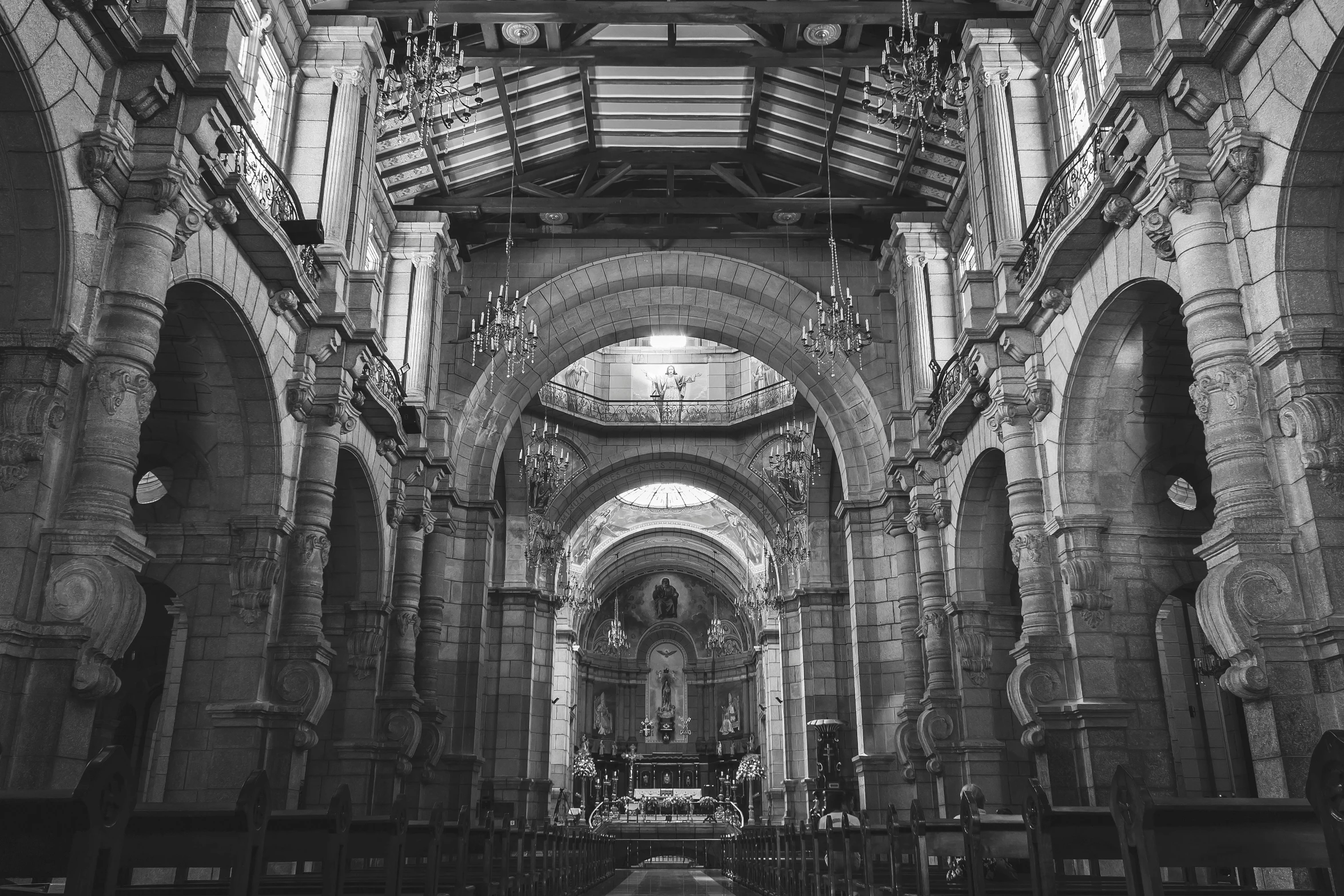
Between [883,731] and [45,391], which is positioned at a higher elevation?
[45,391]

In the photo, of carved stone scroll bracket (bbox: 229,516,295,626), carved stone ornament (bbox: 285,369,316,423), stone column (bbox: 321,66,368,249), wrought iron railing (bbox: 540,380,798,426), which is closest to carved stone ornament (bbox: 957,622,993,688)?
carved stone scroll bracket (bbox: 229,516,295,626)

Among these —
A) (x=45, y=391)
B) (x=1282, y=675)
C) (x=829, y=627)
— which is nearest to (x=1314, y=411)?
(x=1282, y=675)

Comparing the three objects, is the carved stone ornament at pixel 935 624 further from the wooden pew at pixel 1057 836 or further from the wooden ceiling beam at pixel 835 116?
the wooden pew at pixel 1057 836

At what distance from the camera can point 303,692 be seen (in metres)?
12.0

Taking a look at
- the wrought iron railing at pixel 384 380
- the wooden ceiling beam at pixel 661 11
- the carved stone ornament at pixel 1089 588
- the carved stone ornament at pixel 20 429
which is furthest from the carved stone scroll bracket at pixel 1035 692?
the carved stone ornament at pixel 20 429

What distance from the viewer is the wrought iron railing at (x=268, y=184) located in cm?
1109

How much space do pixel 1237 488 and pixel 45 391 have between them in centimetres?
925

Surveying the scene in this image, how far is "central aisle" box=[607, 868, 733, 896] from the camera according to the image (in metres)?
15.5

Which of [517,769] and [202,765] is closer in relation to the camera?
[202,765]

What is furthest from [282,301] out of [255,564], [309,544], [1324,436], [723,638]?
[723,638]

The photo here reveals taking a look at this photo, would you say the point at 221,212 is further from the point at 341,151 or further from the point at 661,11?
the point at 661,11

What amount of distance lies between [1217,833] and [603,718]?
43.5 meters

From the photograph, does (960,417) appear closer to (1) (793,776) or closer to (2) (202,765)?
(2) (202,765)

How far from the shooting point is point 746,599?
118 feet
